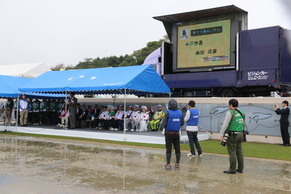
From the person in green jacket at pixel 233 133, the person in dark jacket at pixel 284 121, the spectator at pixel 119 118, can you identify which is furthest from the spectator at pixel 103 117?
the person in green jacket at pixel 233 133

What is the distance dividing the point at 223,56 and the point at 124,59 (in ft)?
186

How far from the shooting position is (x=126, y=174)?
7.31 metres

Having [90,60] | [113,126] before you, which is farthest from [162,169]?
[90,60]

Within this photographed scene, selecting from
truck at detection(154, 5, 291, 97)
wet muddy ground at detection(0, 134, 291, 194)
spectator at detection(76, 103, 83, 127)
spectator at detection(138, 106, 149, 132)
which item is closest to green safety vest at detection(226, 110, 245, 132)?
wet muddy ground at detection(0, 134, 291, 194)

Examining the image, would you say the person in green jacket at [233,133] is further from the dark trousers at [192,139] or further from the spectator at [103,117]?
the spectator at [103,117]

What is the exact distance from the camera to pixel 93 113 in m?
18.2

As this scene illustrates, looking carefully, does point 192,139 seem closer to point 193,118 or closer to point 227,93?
point 193,118

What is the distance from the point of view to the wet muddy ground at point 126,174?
19.9ft

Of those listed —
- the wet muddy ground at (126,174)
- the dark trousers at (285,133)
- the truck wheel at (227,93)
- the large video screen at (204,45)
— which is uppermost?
the large video screen at (204,45)

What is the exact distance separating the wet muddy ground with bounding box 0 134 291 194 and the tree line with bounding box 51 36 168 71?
5205 centimetres

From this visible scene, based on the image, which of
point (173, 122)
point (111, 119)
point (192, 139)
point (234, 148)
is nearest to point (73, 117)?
point (111, 119)

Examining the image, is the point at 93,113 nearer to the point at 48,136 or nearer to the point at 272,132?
the point at 48,136

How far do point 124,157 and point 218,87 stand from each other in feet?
27.4

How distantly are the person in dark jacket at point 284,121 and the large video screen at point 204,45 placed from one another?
4.33m
